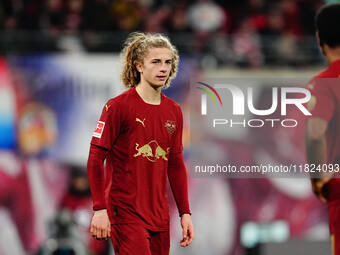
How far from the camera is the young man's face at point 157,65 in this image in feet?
19.2

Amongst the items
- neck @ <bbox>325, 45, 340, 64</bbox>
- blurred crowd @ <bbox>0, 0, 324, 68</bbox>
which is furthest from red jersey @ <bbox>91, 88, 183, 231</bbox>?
blurred crowd @ <bbox>0, 0, 324, 68</bbox>

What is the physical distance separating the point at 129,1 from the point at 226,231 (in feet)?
14.2

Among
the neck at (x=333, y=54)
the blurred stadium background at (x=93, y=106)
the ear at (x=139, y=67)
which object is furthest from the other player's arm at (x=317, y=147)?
the blurred stadium background at (x=93, y=106)

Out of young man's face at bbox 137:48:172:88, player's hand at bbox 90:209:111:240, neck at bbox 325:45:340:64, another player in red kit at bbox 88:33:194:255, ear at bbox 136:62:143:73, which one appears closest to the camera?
player's hand at bbox 90:209:111:240

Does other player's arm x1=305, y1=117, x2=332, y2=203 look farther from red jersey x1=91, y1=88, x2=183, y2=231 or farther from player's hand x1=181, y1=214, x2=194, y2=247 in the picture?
red jersey x1=91, y1=88, x2=183, y2=231

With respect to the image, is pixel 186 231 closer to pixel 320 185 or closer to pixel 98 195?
pixel 98 195

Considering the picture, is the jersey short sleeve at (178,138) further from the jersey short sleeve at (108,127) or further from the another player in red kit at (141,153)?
the jersey short sleeve at (108,127)

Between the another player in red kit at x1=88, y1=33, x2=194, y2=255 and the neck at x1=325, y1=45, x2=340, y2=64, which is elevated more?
the neck at x1=325, y1=45, x2=340, y2=64

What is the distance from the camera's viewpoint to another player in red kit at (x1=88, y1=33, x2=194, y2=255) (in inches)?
225

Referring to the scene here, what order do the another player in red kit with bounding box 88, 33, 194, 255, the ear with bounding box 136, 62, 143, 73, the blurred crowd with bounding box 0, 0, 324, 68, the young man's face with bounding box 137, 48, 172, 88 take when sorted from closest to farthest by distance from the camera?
the another player in red kit with bounding box 88, 33, 194, 255 < the young man's face with bounding box 137, 48, 172, 88 < the ear with bounding box 136, 62, 143, 73 < the blurred crowd with bounding box 0, 0, 324, 68

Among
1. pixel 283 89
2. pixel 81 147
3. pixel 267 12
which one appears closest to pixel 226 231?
pixel 81 147

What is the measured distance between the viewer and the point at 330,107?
5.47m

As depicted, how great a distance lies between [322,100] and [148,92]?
4.32ft

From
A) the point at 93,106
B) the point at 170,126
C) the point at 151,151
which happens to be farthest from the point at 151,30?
the point at 151,151
